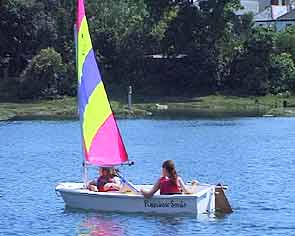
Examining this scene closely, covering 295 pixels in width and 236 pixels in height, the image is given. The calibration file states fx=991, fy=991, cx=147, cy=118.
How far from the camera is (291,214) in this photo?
95.8ft

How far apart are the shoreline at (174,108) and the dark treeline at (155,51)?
Result: 9.14ft

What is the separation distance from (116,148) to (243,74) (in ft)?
214

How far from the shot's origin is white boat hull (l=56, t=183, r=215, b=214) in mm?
27453

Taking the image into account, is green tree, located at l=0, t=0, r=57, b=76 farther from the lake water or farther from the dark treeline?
the lake water

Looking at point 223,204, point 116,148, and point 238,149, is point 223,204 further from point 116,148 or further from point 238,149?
point 238,149

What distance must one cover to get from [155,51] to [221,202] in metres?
71.9

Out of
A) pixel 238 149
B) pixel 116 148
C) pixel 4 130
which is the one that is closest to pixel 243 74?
pixel 4 130

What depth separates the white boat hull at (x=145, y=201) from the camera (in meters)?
27.5

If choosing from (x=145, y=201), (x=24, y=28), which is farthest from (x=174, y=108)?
(x=145, y=201)

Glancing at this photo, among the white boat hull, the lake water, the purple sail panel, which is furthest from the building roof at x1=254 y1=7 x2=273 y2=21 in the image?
the white boat hull

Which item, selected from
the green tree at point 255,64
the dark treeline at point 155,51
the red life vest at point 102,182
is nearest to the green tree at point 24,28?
the dark treeline at point 155,51

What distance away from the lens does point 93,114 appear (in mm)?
30875

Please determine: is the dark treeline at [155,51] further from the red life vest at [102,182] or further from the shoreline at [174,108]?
the red life vest at [102,182]

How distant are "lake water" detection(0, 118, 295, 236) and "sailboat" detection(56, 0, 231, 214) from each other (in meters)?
0.33
